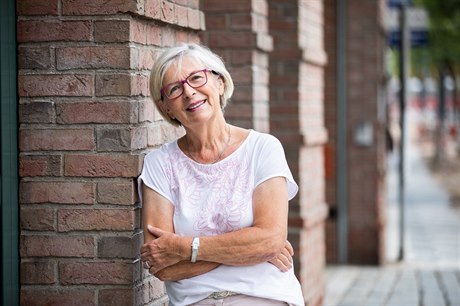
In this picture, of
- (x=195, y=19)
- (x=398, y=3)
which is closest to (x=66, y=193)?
Answer: (x=195, y=19)

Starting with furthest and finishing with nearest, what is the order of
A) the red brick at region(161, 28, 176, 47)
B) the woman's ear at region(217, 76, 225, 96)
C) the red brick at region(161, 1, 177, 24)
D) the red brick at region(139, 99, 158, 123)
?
1. the red brick at region(161, 28, 176, 47)
2. the red brick at region(161, 1, 177, 24)
3. the red brick at region(139, 99, 158, 123)
4. the woman's ear at region(217, 76, 225, 96)

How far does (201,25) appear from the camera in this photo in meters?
4.95

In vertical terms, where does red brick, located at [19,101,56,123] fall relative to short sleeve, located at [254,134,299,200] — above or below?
above

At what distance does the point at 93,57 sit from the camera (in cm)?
402

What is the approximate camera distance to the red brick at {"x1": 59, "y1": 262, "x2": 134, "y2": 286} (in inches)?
158

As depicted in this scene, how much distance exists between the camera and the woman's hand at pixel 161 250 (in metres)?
3.46

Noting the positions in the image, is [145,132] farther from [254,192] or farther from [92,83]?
[254,192]

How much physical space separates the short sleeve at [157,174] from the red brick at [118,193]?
0.33m

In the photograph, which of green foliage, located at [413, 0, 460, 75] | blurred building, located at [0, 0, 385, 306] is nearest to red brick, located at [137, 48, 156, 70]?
blurred building, located at [0, 0, 385, 306]

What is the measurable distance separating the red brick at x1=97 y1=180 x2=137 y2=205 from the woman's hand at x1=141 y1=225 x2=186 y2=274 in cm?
50

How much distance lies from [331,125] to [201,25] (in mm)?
6546

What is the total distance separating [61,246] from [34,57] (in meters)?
0.77

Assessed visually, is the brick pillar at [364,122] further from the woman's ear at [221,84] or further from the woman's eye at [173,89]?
the woman's eye at [173,89]

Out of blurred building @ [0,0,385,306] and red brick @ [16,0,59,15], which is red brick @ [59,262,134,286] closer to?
blurred building @ [0,0,385,306]
